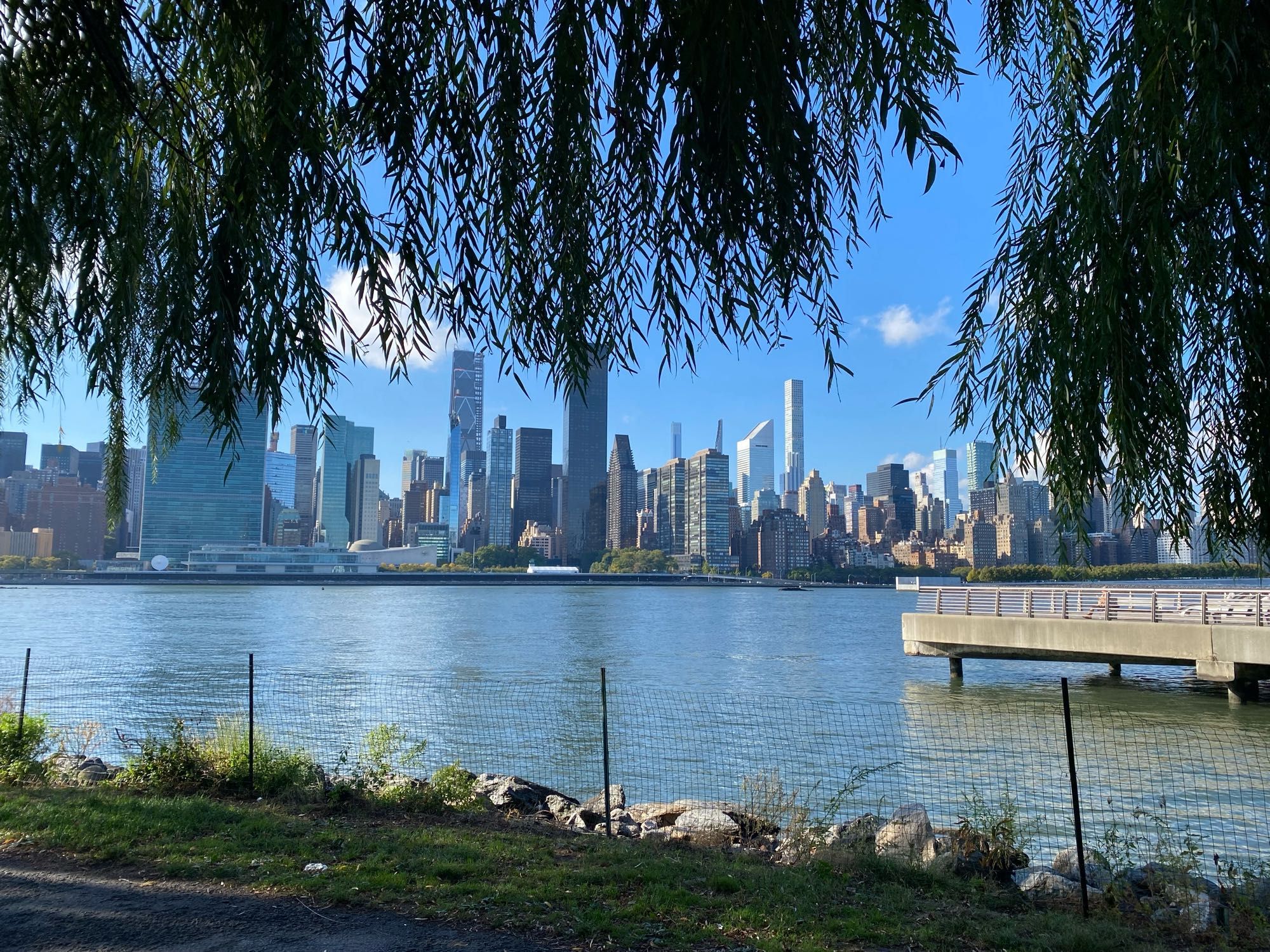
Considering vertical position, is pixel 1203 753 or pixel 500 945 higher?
pixel 500 945

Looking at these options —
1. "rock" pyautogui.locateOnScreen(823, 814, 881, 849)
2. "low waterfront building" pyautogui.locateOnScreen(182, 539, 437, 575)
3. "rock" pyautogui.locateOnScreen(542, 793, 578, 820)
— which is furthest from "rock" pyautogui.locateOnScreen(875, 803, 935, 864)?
"low waterfront building" pyautogui.locateOnScreen(182, 539, 437, 575)

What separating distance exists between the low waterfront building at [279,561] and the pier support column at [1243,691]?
529 feet

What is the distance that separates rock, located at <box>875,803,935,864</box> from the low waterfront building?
551ft

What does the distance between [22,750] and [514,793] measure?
20.3 feet

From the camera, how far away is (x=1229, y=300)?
477 cm

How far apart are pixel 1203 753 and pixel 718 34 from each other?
69.4ft

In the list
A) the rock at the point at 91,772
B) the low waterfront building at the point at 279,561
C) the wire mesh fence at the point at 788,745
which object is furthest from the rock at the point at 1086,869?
the low waterfront building at the point at 279,561

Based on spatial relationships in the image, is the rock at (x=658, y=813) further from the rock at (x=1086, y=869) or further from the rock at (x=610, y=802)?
the rock at (x=1086, y=869)

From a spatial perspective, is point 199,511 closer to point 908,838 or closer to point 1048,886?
point 908,838

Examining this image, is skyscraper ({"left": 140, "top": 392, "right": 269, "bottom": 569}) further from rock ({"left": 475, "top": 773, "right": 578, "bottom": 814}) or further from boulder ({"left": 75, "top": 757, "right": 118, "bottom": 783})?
rock ({"left": 475, "top": 773, "right": 578, "bottom": 814})

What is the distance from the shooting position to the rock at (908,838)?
8797 mm

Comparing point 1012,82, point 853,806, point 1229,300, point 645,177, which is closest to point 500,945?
point 645,177

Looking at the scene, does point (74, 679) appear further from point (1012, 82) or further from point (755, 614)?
point (755, 614)

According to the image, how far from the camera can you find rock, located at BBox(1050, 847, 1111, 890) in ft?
27.2
